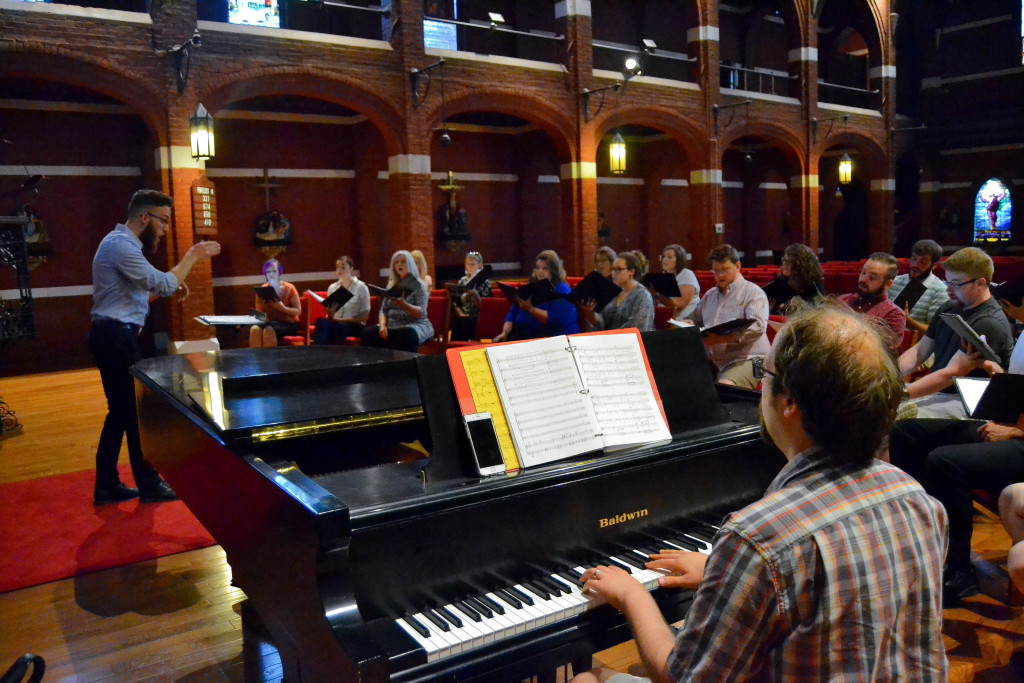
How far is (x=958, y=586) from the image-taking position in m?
3.32

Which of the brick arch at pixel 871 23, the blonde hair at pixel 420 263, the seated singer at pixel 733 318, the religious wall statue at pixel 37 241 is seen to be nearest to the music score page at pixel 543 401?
the seated singer at pixel 733 318

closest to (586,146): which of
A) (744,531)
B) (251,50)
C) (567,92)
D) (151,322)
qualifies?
(567,92)

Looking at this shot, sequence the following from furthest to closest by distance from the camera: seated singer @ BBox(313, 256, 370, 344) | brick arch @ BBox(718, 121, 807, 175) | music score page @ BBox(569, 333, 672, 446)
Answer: brick arch @ BBox(718, 121, 807, 175) < seated singer @ BBox(313, 256, 370, 344) < music score page @ BBox(569, 333, 672, 446)

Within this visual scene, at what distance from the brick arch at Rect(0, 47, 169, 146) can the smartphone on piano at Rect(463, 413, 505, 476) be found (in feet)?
29.3

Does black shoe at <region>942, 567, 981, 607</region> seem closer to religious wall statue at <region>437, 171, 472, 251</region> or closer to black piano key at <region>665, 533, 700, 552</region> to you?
black piano key at <region>665, 533, 700, 552</region>

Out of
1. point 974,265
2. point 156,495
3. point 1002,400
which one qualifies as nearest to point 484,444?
point 1002,400

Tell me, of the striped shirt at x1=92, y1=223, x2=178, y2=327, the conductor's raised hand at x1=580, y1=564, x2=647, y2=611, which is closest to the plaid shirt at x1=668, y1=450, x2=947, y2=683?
the conductor's raised hand at x1=580, y1=564, x2=647, y2=611

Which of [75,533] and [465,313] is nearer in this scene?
[75,533]

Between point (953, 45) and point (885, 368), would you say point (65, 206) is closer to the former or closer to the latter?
point (885, 368)

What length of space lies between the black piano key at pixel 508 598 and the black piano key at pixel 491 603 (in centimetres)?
3

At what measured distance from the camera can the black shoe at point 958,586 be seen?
3311mm

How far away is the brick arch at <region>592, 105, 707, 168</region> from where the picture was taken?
44.5 feet

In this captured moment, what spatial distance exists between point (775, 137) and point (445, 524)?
1628cm

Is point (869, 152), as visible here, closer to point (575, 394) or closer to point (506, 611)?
point (575, 394)
